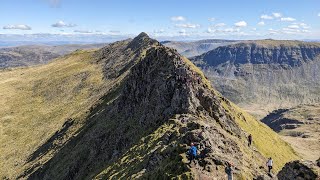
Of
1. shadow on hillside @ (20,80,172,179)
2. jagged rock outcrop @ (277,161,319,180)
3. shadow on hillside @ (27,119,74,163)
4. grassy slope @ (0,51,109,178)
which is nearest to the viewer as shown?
jagged rock outcrop @ (277,161,319,180)

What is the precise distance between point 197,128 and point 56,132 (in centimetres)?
5912

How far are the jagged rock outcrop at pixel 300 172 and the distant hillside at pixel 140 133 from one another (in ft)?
14.7

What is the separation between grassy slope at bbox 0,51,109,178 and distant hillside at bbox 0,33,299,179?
0.52m

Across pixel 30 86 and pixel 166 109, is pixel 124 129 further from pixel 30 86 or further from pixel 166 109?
pixel 30 86

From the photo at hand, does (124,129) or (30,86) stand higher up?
(124,129)

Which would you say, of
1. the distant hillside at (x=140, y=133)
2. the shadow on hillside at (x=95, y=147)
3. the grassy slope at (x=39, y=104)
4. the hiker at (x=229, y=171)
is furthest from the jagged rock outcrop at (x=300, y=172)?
the grassy slope at (x=39, y=104)

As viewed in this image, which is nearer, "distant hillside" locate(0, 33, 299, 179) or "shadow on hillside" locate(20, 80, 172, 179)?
"distant hillside" locate(0, 33, 299, 179)

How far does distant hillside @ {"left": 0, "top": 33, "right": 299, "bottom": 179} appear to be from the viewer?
3794 cm

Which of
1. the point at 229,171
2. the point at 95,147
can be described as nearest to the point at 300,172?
the point at 229,171

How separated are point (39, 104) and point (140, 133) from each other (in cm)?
8679

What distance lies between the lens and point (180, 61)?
6056 cm

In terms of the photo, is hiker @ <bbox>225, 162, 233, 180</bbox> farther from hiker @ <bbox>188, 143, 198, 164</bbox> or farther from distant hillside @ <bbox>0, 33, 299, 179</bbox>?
hiker @ <bbox>188, 143, 198, 164</bbox>

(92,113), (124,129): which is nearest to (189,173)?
(124,129)

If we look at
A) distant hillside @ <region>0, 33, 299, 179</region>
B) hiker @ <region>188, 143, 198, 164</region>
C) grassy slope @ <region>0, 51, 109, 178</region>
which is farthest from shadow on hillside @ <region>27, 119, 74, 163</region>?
hiker @ <region>188, 143, 198, 164</region>
